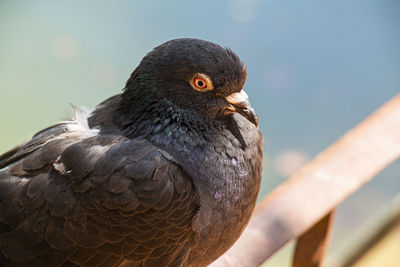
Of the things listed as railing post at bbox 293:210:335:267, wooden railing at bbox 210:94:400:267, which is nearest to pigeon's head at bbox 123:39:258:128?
wooden railing at bbox 210:94:400:267

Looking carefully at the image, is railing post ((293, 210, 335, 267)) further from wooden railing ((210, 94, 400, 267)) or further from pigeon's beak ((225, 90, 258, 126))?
pigeon's beak ((225, 90, 258, 126))

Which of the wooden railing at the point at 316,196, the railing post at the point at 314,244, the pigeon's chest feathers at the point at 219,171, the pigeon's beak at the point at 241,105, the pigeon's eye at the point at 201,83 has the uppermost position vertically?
the pigeon's eye at the point at 201,83

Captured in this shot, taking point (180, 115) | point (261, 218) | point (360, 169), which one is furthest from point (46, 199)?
point (360, 169)

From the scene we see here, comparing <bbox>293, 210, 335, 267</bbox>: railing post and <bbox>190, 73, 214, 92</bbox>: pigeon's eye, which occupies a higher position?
<bbox>190, 73, 214, 92</bbox>: pigeon's eye

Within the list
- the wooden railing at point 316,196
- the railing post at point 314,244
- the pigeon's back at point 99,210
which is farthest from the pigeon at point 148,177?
the railing post at point 314,244

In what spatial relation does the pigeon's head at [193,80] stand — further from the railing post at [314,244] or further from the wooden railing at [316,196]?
the railing post at [314,244]

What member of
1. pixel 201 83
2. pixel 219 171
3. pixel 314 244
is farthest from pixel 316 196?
pixel 201 83

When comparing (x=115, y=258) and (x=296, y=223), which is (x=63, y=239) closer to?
(x=115, y=258)

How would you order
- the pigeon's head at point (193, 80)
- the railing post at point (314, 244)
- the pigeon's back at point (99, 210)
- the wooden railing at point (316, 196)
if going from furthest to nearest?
the railing post at point (314, 244), the wooden railing at point (316, 196), the pigeon's head at point (193, 80), the pigeon's back at point (99, 210)
